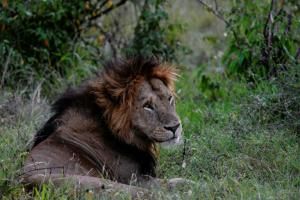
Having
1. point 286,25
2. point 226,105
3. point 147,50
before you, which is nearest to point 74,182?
point 226,105

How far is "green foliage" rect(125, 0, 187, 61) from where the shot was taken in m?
9.91

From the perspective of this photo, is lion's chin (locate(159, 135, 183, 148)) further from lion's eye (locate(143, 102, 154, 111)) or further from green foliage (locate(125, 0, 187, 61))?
green foliage (locate(125, 0, 187, 61))

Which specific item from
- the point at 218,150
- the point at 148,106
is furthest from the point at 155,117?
the point at 218,150

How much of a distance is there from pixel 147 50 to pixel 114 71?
10.3ft

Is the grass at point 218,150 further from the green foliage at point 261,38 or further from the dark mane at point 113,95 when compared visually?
the dark mane at point 113,95

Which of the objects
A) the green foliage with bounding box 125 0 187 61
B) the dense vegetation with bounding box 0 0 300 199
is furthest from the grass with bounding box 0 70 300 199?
the green foliage with bounding box 125 0 187 61

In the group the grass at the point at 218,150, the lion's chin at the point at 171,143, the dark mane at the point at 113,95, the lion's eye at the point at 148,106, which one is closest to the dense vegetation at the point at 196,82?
the grass at the point at 218,150

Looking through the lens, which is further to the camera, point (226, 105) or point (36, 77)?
point (36, 77)

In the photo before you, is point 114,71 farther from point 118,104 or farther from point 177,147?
point 177,147

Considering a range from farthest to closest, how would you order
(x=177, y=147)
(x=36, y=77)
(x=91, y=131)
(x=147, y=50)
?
(x=147, y=50) → (x=36, y=77) → (x=177, y=147) → (x=91, y=131)

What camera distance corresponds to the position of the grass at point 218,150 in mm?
5906

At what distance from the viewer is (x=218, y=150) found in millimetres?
7082

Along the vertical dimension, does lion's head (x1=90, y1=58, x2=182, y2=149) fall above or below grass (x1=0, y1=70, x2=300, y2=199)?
above

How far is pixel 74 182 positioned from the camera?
5.84 meters
